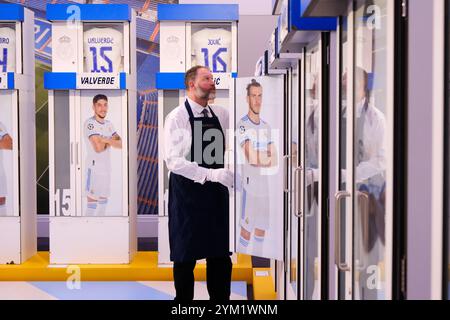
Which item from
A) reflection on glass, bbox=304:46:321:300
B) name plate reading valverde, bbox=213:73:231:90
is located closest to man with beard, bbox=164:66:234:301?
reflection on glass, bbox=304:46:321:300

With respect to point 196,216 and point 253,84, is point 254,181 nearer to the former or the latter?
point 196,216

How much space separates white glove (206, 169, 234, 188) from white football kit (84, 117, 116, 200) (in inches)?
83.3

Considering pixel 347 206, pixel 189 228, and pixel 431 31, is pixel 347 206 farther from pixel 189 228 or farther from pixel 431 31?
pixel 189 228

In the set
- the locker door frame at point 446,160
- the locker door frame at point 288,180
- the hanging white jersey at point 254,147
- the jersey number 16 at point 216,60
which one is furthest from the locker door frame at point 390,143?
the jersey number 16 at point 216,60

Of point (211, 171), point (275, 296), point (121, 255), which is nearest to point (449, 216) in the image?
point (211, 171)

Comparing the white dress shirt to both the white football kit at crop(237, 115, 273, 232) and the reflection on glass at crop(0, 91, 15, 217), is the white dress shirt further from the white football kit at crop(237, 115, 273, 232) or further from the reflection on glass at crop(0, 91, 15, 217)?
the reflection on glass at crop(0, 91, 15, 217)

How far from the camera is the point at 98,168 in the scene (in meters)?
6.54

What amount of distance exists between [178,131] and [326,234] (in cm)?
188

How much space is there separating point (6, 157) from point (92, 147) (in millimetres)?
847

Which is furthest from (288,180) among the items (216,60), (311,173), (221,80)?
(216,60)

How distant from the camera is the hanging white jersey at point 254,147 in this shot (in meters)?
4.78

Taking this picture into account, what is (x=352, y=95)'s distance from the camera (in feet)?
7.73

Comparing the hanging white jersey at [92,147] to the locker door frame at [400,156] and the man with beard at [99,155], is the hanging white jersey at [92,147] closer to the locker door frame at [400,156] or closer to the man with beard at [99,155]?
the man with beard at [99,155]

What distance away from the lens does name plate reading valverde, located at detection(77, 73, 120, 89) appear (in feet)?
21.0
